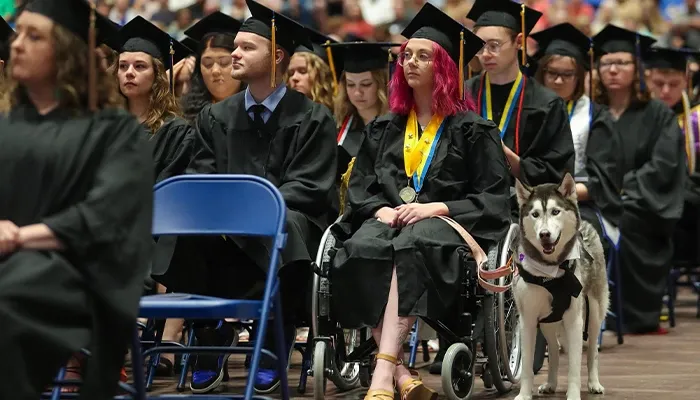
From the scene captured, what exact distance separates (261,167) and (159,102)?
0.89m

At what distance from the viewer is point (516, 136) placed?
24.3 feet

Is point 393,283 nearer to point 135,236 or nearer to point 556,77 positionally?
point 135,236

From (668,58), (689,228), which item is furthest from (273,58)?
(689,228)

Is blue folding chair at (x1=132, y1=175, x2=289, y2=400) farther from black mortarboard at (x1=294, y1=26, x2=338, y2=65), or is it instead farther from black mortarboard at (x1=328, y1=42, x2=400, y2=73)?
→ black mortarboard at (x1=328, y1=42, x2=400, y2=73)

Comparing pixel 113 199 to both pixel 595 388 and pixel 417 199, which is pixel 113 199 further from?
pixel 595 388

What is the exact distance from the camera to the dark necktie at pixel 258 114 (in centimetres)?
682

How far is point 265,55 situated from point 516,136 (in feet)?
4.96

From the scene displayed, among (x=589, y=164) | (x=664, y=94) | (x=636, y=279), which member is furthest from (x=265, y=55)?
(x=664, y=94)

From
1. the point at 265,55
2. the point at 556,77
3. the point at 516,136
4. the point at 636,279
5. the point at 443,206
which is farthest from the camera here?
the point at 636,279

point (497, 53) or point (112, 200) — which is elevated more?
point (497, 53)

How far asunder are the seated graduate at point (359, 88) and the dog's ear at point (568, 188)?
227 cm

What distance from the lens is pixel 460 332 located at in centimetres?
613

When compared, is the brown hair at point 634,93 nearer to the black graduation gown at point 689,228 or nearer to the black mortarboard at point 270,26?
the black graduation gown at point 689,228

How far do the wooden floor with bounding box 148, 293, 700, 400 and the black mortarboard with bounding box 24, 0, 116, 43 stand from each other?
8.66 ft
